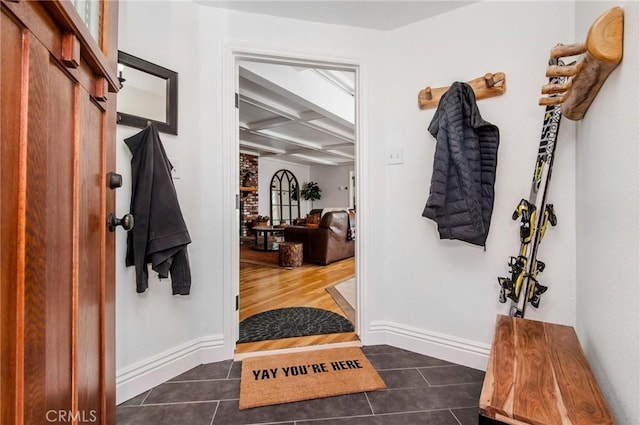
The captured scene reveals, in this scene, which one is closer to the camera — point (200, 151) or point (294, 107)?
point (200, 151)

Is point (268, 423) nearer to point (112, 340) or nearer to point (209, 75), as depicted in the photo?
point (112, 340)

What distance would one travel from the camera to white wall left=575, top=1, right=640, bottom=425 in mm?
708

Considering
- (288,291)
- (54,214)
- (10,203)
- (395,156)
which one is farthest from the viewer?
(288,291)

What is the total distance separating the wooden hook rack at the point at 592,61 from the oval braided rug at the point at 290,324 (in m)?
1.89

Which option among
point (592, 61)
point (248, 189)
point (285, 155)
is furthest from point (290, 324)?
point (285, 155)

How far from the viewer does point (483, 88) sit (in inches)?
67.6

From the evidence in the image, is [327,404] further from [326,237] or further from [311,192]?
[311,192]

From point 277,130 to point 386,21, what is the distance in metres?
4.17

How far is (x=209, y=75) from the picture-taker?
1832 millimetres

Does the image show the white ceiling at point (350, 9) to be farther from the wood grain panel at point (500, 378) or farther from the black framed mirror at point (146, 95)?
the wood grain panel at point (500, 378)

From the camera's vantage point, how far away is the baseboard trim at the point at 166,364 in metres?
1.45

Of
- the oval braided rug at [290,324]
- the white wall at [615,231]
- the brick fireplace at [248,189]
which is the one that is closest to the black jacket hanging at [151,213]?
the oval braided rug at [290,324]

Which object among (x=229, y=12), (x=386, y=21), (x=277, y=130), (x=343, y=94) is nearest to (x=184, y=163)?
(x=229, y=12)

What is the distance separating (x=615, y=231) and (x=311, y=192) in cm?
943
